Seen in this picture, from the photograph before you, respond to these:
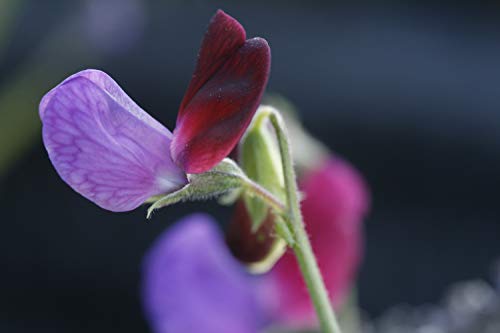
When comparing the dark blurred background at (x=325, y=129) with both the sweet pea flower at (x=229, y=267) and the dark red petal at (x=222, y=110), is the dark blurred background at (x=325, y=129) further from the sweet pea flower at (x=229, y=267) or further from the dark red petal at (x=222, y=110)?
the dark red petal at (x=222, y=110)

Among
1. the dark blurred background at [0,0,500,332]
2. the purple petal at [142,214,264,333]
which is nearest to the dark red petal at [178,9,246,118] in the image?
the purple petal at [142,214,264,333]

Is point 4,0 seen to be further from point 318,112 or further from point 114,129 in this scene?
point 114,129

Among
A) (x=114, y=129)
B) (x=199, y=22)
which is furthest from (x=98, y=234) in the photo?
(x=114, y=129)

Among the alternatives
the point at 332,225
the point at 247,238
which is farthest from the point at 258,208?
the point at 332,225

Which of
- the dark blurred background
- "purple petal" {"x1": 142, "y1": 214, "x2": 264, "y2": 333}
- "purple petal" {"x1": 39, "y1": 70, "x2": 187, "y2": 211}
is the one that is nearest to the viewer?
"purple petal" {"x1": 39, "y1": 70, "x2": 187, "y2": 211}

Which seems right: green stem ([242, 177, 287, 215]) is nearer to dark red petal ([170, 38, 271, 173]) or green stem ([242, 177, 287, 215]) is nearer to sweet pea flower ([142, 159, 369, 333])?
dark red petal ([170, 38, 271, 173])

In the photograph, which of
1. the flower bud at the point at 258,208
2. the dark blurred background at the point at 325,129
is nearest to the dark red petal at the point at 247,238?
the flower bud at the point at 258,208
